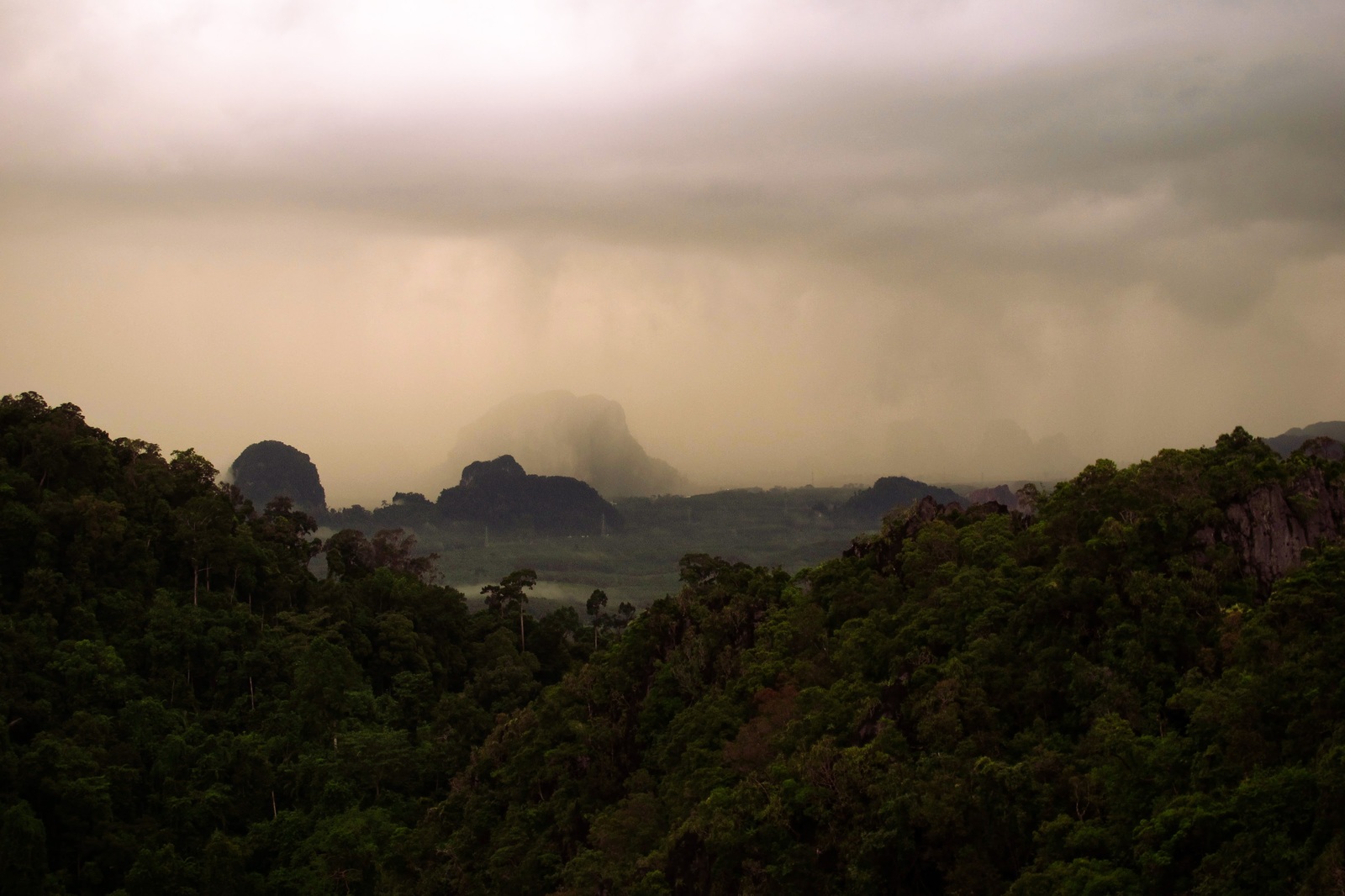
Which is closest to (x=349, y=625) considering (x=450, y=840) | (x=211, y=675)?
(x=211, y=675)

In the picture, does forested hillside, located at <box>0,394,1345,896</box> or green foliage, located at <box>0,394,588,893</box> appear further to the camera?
green foliage, located at <box>0,394,588,893</box>

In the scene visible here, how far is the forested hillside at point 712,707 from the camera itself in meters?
39.4

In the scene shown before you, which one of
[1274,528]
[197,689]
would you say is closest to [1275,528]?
[1274,528]

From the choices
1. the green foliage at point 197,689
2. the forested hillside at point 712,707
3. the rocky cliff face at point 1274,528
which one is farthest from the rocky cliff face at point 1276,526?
the green foliage at point 197,689

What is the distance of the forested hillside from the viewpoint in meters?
39.4

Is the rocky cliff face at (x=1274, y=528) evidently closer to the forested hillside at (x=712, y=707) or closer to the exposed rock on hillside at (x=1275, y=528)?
the exposed rock on hillside at (x=1275, y=528)

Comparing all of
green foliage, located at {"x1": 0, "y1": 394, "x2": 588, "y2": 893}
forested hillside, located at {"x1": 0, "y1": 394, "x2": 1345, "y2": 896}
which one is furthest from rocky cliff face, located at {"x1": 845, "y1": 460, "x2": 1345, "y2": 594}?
green foliage, located at {"x1": 0, "y1": 394, "x2": 588, "y2": 893}

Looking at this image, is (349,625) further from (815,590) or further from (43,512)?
(815,590)

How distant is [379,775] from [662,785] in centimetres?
2653

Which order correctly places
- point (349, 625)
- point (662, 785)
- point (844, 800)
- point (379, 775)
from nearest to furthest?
point (844, 800)
point (662, 785)
point (379, 775)
point (349, 625)

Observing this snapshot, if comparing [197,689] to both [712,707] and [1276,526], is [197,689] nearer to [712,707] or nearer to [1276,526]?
[712,707]

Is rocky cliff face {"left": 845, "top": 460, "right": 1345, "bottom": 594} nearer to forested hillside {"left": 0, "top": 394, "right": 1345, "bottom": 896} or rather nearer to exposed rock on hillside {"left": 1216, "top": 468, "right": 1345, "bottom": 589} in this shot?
exposed rock on hillside {"left": 1216, "top": 468, "right": 1345, "bottom": 589}

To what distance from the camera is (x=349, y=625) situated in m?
95.9

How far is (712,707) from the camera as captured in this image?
194 ft
